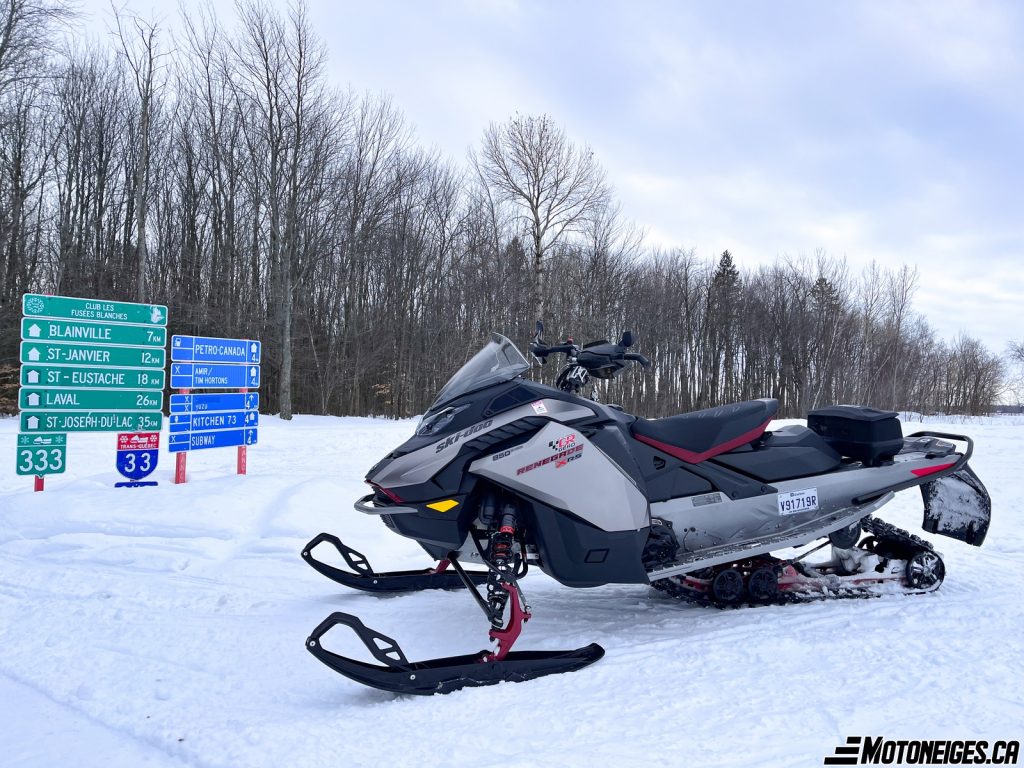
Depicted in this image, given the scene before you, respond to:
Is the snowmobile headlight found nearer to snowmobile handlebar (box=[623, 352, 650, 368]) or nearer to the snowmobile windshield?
the snowmobile windshield

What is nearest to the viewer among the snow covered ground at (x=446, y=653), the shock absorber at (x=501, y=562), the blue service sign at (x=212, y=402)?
the snow covered ground at (x=446, y=653)

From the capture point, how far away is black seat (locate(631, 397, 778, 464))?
329cm

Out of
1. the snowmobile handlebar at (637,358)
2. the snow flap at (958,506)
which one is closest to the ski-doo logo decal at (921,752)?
the snowmobile handlebar at (637,358)

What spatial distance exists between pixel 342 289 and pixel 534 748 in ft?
81.3

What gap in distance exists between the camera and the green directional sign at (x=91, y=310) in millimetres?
6137

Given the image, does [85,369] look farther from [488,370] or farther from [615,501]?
[615,501]

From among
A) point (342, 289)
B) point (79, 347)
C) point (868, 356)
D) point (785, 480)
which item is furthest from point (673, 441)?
point (868, 356)

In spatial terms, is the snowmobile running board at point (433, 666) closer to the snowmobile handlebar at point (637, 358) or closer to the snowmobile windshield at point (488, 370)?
the snowmobile windshield at point (488, 370)

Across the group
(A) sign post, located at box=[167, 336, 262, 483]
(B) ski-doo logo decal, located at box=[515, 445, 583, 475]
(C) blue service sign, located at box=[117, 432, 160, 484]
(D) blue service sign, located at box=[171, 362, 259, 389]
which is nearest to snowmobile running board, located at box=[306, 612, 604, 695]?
(B) ski-doo logo decal, located at box=[515, 445, 583, 475]

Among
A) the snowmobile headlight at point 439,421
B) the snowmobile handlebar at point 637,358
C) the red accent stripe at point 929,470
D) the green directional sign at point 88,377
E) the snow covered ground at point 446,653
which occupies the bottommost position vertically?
the snow covered ground at point 446,653

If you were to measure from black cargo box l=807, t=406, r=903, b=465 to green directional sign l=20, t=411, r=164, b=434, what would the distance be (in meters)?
6.40

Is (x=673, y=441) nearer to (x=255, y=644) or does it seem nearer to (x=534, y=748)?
(x=534, y=748)

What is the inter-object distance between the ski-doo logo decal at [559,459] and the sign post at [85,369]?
5307mm

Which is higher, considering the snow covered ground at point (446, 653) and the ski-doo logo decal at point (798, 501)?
the ski-doo logo decal at point (798, 501)
